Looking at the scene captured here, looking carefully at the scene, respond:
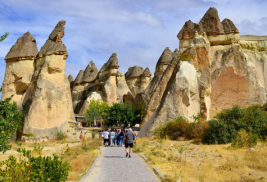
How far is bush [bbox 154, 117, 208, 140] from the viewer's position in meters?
16.3

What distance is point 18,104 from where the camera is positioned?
85.1ft

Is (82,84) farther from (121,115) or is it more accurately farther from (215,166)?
(215,166)

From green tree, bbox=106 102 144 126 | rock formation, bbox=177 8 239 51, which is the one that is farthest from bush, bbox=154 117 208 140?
green tree, bbox=106 102 144 126

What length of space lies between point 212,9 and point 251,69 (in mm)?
6917

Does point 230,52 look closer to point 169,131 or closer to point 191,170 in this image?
point 169,131

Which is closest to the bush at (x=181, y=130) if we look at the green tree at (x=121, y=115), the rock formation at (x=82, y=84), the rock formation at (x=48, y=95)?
the rock formation at (x=48, y=95)

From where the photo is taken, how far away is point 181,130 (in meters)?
16.6

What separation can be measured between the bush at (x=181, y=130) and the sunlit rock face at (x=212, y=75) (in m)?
0.74

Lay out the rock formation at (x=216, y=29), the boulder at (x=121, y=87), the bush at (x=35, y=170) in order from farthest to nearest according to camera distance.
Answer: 1. the boulder at (x=121, y=87)
2. the rock formation at (x=216, y=29)
3. the bush at (x=35, y=170)

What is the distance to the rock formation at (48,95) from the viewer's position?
24094 millimetres

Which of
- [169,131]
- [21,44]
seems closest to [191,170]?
[169,131]

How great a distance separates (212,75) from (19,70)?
1599cm

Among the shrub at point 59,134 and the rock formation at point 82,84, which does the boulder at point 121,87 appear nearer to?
the rock formation at point 82,84


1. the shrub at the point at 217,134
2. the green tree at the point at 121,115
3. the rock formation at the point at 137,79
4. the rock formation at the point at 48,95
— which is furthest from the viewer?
the rock formation at the point at 137,79
